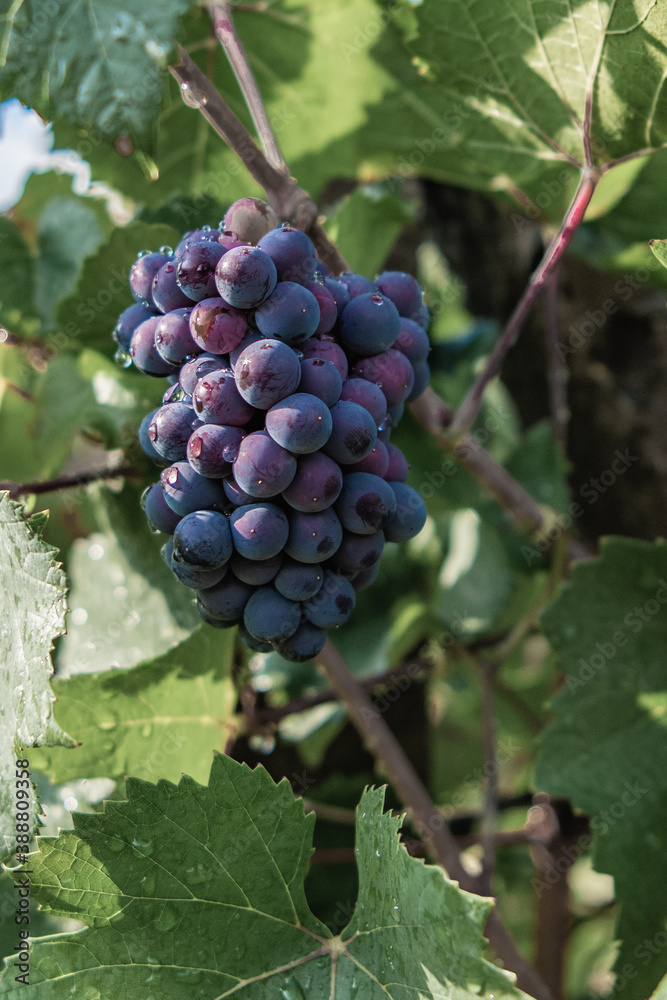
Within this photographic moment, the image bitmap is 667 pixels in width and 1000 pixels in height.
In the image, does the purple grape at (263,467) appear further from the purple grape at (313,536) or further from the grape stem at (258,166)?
the grape stem at (258,166)

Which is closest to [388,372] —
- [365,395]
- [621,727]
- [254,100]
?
[365,395]

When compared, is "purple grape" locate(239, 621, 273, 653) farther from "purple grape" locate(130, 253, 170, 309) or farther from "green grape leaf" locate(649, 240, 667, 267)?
"green grape leaf" locate(649, 240, 667, 267)

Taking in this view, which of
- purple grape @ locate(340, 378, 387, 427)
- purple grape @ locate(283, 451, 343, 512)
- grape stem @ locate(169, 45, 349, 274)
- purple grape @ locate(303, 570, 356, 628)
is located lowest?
purple grape @ locate(303, 570, 356, 628)

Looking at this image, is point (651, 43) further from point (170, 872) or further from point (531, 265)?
point (170, 872)

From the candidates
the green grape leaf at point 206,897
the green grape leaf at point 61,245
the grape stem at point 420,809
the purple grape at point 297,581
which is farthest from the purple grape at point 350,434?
the green grape leaf at point 61,245

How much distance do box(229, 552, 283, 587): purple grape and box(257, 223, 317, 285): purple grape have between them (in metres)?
0.28

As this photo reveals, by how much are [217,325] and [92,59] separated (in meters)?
0.33

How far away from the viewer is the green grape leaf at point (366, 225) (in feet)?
3.86

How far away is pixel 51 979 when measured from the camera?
76cm

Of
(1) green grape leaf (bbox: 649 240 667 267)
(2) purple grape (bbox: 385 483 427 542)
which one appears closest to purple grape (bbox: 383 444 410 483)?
(2) purple grape (bbox: 385 483 427 542)

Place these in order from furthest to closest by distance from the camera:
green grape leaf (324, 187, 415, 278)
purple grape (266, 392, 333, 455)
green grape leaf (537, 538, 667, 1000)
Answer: green grape leaf (324, 187, 415, 278) < green grape leaf (537, 538, 667, 1000) < purple grape (266, 392, 333, 455)

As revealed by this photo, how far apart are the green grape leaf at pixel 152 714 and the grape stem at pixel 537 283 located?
17.5 inches

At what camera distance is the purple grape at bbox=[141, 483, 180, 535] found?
2.59ft

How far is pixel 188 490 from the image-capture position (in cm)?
75
